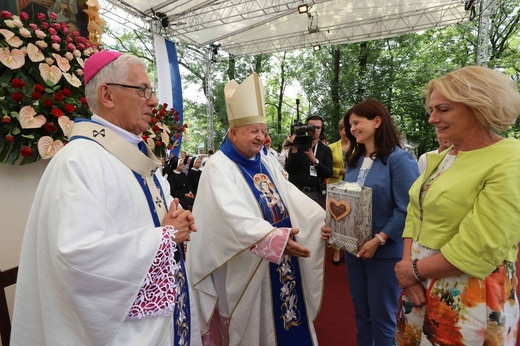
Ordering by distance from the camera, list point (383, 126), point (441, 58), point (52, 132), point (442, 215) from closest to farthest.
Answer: point (442, 215) < point (52, 132) < point (383, 126) < point (441, 58)

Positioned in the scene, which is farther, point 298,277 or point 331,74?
point 331,74

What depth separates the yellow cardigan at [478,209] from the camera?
1142 mm

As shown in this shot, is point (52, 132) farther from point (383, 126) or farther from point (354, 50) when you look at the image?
point (354, 50)

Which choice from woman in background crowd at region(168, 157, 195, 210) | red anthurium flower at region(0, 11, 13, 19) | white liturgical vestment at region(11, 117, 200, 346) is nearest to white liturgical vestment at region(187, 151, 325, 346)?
white liturgical vestment at region(11, 117, 200, 346)

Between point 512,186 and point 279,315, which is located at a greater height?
point 512,186

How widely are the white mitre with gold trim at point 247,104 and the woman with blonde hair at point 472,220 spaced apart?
107cm

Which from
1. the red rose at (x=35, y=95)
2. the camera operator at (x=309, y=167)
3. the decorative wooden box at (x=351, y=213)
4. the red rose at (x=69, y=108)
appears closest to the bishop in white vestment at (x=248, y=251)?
the decorative wooden box at (x=351, y=213)

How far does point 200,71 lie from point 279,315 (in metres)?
19.1

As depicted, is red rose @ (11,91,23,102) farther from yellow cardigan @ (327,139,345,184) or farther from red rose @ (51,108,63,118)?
yellow cardigan @ (327,139,345,184)

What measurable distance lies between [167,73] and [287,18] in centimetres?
430

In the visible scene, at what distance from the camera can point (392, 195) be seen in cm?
192

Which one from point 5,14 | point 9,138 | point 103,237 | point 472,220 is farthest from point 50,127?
point 472,220

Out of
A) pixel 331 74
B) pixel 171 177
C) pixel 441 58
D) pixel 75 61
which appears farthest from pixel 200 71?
pixel 75 61

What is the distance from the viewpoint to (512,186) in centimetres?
113
